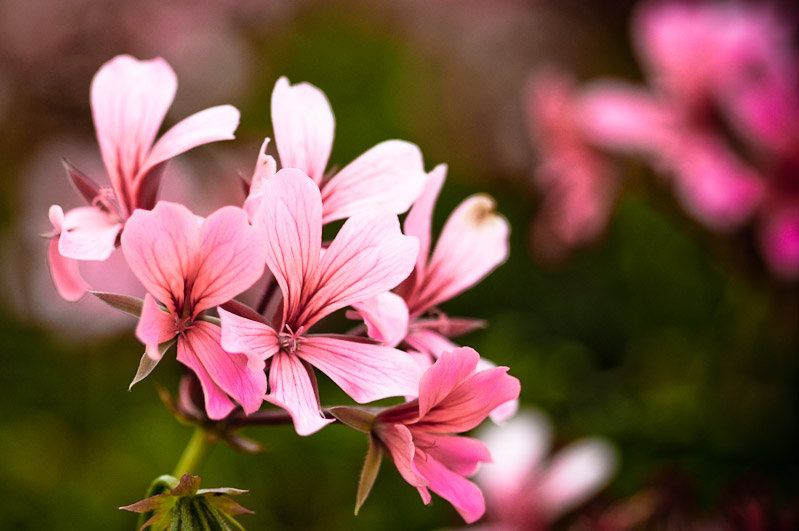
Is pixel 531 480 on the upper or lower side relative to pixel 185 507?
lower

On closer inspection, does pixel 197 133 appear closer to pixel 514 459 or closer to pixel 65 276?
pixel 65 276

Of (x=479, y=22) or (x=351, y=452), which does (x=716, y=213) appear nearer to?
(x=351, y=452)

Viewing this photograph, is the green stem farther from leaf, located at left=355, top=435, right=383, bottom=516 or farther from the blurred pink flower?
the blurred pink flower

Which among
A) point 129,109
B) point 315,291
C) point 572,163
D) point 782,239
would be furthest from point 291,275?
point 572,163

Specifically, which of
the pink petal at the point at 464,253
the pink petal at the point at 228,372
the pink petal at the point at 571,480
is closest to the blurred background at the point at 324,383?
the pink petal at the point at 571,480

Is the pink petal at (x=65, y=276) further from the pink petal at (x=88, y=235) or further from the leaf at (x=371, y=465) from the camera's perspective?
the leaf at (x=371, y=465)

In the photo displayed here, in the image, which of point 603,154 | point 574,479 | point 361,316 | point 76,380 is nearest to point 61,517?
point 76,380

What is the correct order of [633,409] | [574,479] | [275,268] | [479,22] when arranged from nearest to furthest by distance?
[275,268], [574,479], [633,409], [479,22]
